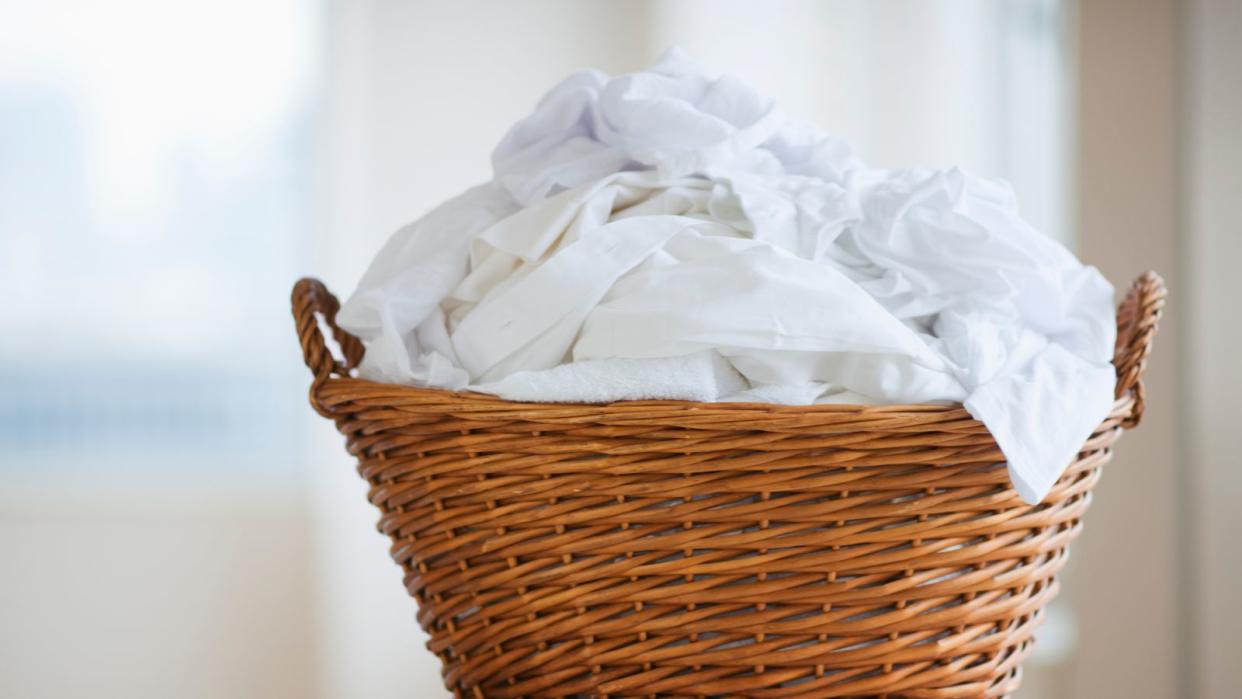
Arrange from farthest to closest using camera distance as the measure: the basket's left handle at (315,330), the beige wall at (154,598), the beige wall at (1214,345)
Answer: the beige wall at (154,598) → the beige wall at (1214,345) → the basket's left handle at (315,330)

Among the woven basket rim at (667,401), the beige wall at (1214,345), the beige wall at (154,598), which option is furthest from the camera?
the beige wall at (154,598)

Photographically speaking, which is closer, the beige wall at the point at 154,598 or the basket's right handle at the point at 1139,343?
the basket's right handle at the point at 1139,343

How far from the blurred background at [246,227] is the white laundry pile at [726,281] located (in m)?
0.90

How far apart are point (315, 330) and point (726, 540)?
0.25 m

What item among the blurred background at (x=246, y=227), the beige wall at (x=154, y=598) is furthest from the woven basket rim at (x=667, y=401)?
the beige wall at (x=154, y=598)

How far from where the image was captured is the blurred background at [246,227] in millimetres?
1540

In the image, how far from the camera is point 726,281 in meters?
0.42

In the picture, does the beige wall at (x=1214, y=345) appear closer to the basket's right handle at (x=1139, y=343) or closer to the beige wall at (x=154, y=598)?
the basket's right handle at (x=1139, y=343)

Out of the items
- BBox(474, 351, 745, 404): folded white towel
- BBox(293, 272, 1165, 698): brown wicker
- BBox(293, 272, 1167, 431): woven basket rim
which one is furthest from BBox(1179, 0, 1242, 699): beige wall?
BBox(474, 351, 745, 404): folded white towel

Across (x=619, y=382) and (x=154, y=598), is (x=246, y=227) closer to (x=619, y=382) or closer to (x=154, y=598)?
(x=154, y=598)

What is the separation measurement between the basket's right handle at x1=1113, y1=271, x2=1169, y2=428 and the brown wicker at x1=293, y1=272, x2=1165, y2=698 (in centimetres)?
7

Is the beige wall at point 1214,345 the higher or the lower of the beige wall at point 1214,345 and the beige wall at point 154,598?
the higher

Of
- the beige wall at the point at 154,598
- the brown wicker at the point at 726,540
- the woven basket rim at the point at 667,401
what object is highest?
the woven basket rim at the point at 667,401

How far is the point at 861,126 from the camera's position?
1656 mm
